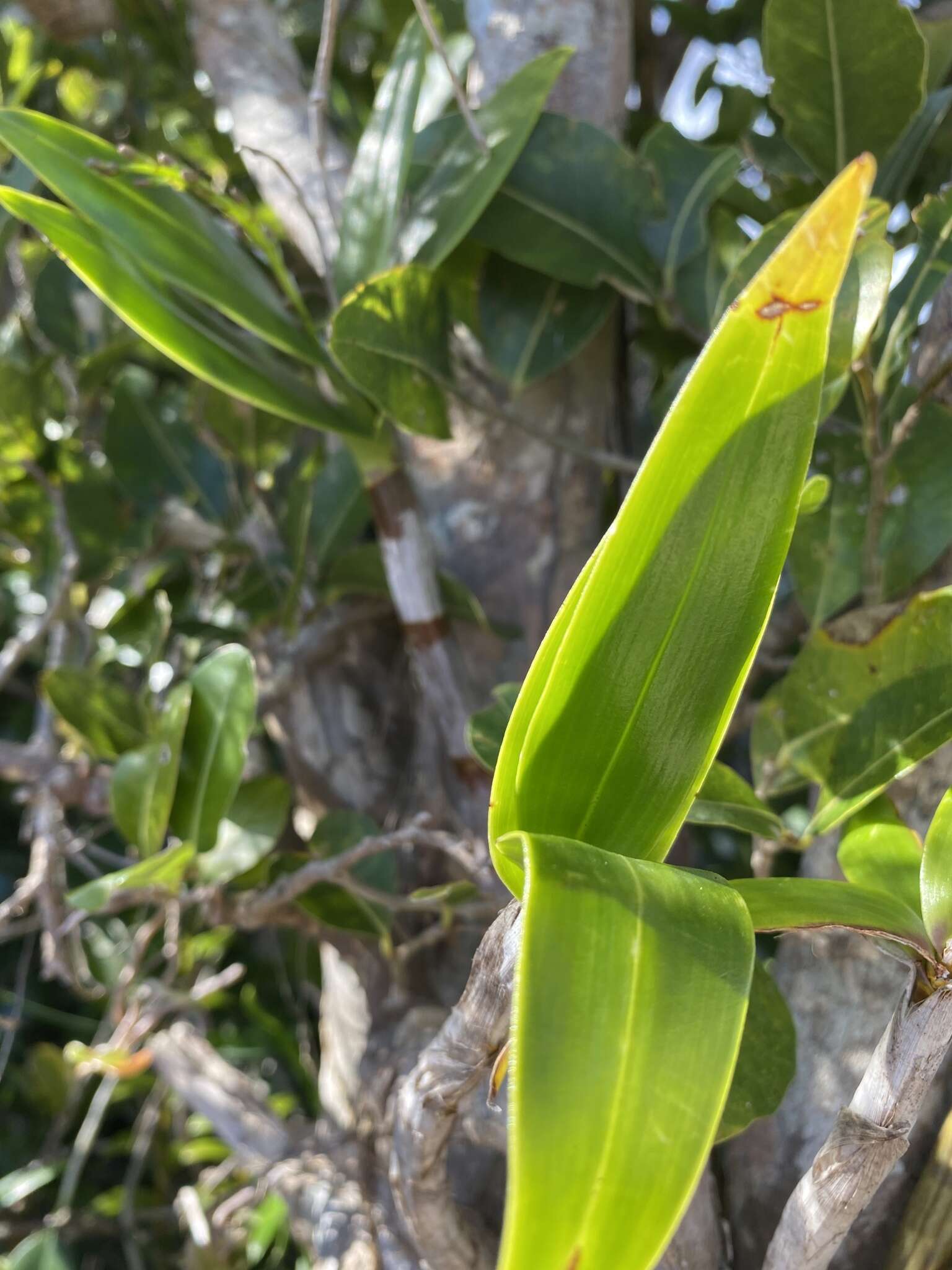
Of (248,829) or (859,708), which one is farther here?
(248,829)

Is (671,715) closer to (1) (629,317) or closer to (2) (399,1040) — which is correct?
(2) (399,1040)

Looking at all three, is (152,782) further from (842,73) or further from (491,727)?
(842,73)

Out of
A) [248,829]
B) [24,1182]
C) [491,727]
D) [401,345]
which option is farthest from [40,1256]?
[401,345]

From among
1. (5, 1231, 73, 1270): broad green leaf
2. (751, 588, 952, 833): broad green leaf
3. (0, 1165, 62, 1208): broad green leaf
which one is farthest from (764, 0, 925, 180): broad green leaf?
(0, 1165, 62, 1208): broad green leaf

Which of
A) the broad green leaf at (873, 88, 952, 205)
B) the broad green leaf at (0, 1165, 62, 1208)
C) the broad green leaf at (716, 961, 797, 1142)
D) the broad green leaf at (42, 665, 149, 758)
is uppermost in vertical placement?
the broad green leaf at (873, 88, 952, 205)

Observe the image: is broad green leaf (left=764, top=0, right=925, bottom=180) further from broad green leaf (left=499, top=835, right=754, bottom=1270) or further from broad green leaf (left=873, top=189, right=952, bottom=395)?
broad green leaf (left=499, top=835, right=754, bottom=1270)

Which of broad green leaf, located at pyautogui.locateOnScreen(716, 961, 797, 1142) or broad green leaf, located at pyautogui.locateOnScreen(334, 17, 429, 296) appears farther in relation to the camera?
broad green leaf, located at pyautogui.locateOnScreen(334, 17, 429, 296)

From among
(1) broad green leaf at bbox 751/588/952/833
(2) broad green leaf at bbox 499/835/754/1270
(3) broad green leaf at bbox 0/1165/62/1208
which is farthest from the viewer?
(3) broad green leaf at bbox 0/1165/62/1208

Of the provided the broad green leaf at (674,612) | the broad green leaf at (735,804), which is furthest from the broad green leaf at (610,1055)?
the broad green leaf at (735,804)
